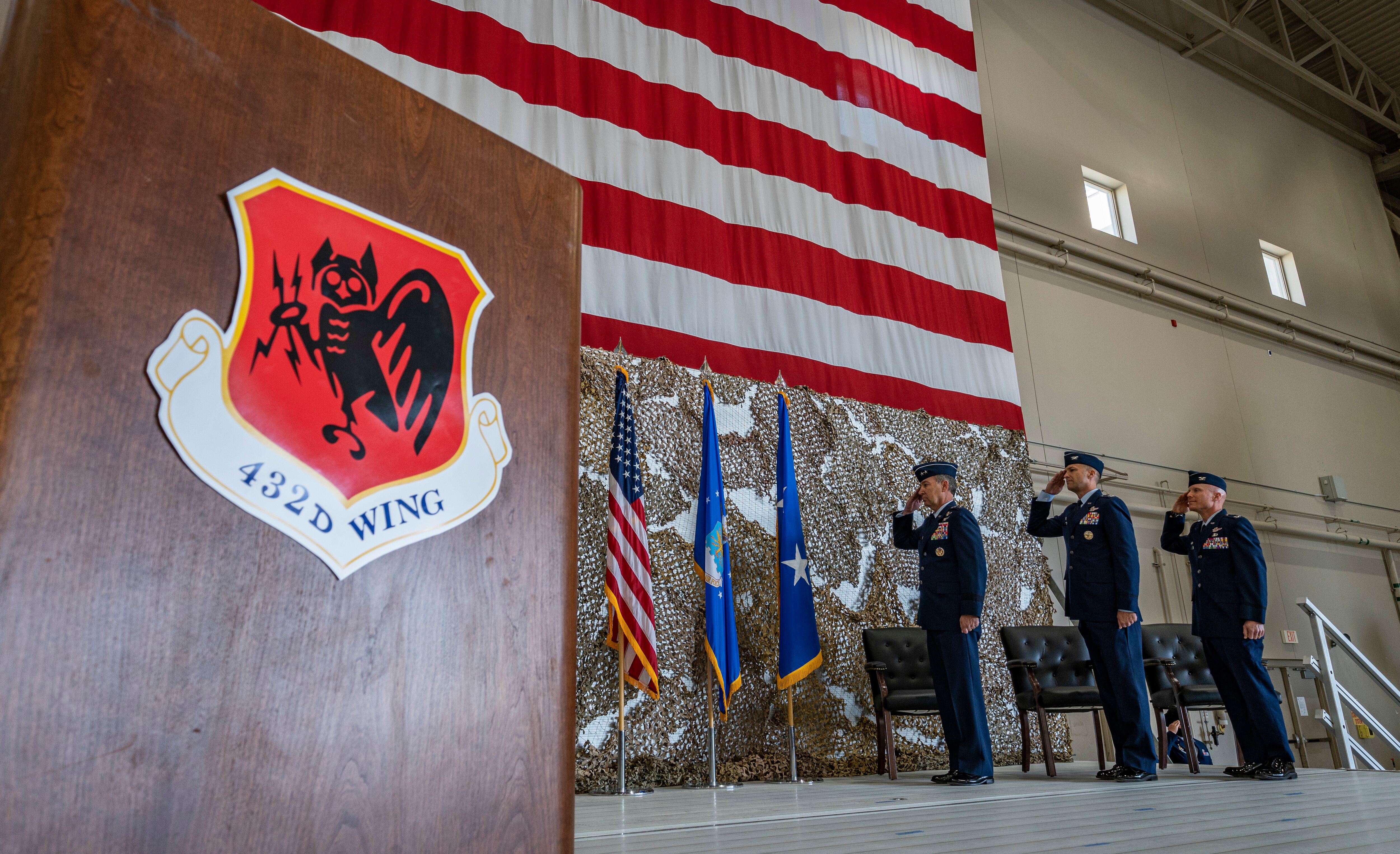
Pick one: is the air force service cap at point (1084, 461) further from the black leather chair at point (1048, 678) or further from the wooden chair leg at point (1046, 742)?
the wooden chair leg at point (1046, 742)

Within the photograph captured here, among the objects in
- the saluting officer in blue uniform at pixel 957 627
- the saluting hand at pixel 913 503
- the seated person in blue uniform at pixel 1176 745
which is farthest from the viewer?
the seated person in blue uniform at pixel 1176 745

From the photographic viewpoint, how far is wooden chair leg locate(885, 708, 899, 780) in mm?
3785

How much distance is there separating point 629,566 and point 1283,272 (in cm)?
899

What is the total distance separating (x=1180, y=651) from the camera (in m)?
4.74

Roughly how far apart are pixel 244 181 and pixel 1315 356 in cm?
1083

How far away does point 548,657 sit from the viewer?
2.66 feet

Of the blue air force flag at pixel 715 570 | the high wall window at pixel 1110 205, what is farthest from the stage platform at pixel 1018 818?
the high wall window at pixel 1110 205

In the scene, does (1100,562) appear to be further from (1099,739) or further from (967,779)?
(1099,739)

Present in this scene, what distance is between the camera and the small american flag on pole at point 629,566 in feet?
11.7

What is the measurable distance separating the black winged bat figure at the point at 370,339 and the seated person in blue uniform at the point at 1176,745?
5.12 meters

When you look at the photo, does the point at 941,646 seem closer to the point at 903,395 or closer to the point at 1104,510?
the point at 1104,510

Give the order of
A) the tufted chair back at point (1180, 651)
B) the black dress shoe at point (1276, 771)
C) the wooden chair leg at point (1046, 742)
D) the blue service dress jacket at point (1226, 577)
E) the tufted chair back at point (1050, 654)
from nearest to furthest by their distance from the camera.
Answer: the black dress shoe at point (1276, 771), the blue service dress jacket at point (1226, 577), the wooden chair leg at point (1046, 742), the tufted chair back at point (1050, 654), the tufted chair back at point (1180, 651)

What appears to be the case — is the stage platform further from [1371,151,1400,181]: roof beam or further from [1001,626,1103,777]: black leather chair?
[1371,151,1400,181]: roof beam

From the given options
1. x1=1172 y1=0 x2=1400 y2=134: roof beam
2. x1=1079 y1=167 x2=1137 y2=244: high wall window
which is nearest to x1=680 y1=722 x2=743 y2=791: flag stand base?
x1=1079 y1=167 x2=1137 y2=244: high wall window
